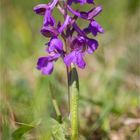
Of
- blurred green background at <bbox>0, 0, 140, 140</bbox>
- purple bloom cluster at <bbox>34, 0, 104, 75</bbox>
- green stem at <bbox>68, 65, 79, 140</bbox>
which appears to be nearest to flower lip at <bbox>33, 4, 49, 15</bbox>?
purple bloom cluster at <bbox>34, 0, 104, 75</bbox>

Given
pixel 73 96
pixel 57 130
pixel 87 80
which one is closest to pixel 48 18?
pixel 73 96

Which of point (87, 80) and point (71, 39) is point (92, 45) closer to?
point (71, 39)

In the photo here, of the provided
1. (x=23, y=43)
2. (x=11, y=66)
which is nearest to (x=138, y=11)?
(x=23, y=43)

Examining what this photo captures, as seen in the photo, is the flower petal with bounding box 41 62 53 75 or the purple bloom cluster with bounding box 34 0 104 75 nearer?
the purple bloom cluster with bounding box 34 0 104 75

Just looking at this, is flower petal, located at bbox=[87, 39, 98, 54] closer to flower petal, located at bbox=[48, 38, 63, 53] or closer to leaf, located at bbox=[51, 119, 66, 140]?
flower petal, located at bbox=[48, 38, 63, 53]

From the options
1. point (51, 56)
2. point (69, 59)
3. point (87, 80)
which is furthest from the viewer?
point (87, 80)

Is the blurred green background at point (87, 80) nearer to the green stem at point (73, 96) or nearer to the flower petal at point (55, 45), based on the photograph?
the green stem at point (73, 96)

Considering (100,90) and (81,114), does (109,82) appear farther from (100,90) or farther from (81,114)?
(81,114)

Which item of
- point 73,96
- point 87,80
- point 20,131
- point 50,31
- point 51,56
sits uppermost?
point 50,31

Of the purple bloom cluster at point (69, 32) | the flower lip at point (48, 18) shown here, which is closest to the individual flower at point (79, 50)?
the purple bloom cluster at point (69, 32)
